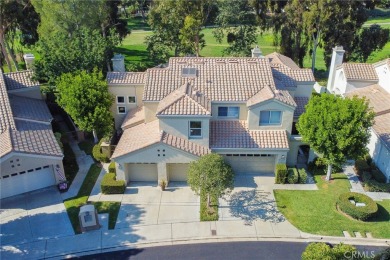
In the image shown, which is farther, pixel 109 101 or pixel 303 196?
pixel 109 101

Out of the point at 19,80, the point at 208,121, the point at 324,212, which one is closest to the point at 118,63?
the point at 19,80

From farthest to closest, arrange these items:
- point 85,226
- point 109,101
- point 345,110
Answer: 1. point 109,101
2. point 345,110
3. point 85,226

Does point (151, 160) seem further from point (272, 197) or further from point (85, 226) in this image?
point (272, 197)

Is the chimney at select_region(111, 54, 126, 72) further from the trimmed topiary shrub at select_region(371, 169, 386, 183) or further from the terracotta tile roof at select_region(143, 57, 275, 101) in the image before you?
the trimmed topiary shrub at select_region(371, 169, 386, 183)

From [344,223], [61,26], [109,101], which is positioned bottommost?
[344,223]

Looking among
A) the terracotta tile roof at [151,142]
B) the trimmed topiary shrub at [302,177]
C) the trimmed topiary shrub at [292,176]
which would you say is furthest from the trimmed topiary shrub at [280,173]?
the terracotta tile roof at [151,142]

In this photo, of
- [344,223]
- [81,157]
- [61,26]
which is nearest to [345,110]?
[344,223]

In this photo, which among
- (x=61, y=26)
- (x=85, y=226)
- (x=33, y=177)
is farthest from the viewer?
(x=61, y=26)

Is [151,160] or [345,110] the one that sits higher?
[345,110]
